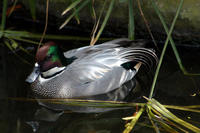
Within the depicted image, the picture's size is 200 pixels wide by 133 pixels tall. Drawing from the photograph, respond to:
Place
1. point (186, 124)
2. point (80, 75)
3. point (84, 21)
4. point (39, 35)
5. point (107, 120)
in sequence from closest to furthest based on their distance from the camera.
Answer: point (186, 124), point (107, 120), point (80, 75), point (39, 35), point (84, 21)

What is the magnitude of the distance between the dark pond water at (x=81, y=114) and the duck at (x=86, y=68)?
23 centimetres

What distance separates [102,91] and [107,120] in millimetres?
649

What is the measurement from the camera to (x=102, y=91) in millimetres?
4707

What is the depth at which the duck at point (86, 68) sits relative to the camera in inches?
181

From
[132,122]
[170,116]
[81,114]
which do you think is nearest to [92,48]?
[81,114]

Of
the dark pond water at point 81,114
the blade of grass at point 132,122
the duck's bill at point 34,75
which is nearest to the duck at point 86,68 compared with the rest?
the duck's bill at point 34,75

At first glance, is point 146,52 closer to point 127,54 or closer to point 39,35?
point 127,54

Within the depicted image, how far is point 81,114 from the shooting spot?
4.25m

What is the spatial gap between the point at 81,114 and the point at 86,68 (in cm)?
61

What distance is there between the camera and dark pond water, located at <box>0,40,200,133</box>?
3986mm

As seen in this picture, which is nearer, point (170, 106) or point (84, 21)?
point (170, 106)

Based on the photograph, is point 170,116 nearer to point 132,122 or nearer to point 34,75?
point 132,122

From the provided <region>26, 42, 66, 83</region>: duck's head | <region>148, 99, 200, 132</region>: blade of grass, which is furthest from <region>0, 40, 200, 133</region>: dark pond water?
<region>26, 42, 66, 83</region>: duck's head

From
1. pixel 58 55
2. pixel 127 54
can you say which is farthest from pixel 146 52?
pixel 58 55
